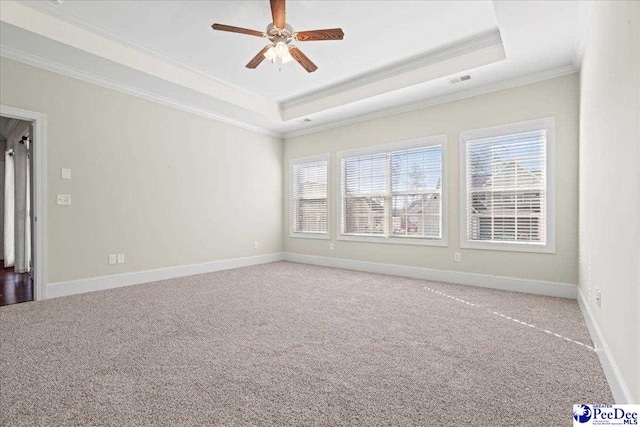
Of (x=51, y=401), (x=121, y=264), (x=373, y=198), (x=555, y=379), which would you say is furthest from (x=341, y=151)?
(x=51, y=401)

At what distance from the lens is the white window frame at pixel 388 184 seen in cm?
466

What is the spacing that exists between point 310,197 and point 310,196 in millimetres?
21

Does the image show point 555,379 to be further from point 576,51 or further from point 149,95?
point 149,95

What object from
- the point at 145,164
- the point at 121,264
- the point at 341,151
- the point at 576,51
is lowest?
the point at 121,264

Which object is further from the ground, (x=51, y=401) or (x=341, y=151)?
(x=341, y=151)

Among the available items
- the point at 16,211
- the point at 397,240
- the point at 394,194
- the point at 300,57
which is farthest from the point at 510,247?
the point at 16,211

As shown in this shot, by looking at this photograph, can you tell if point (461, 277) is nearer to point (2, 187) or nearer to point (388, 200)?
point (388, 200)

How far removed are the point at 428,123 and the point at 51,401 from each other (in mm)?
Answer: 5051

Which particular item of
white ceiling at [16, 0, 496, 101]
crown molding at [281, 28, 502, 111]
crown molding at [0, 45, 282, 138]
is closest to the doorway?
crown molding at [0, 45, 282, 138]

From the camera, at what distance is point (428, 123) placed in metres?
4.85

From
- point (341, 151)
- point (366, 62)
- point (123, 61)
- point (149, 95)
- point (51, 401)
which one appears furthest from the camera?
point (341, 151)

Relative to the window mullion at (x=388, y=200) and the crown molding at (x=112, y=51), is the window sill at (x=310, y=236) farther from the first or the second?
the crown molding at (x=112, y=51)

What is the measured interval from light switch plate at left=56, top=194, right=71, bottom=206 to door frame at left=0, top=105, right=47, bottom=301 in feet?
0.41

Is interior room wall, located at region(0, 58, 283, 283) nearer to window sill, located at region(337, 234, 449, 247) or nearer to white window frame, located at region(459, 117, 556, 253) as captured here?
window sill, located at region(337, 234, 449, 247)
